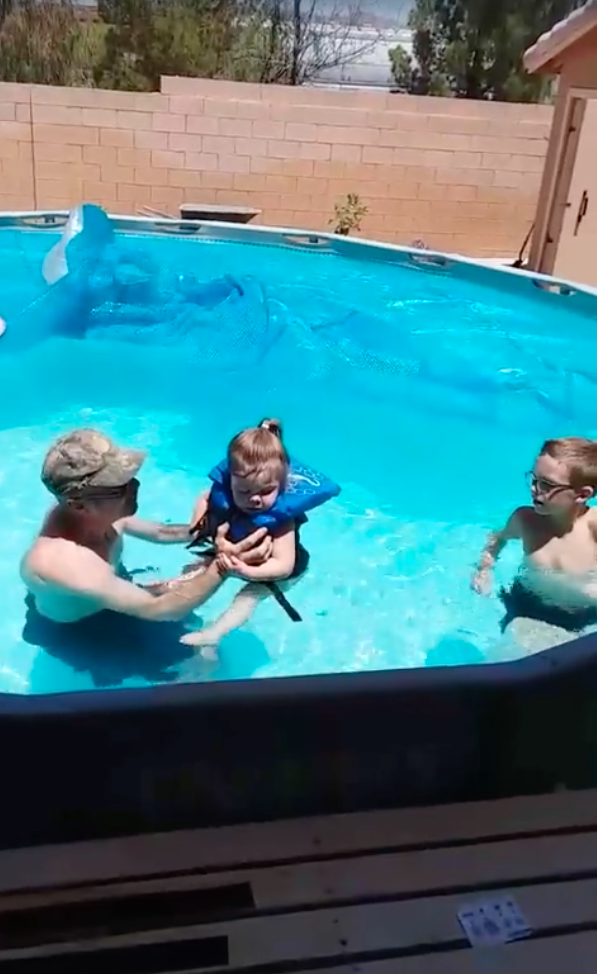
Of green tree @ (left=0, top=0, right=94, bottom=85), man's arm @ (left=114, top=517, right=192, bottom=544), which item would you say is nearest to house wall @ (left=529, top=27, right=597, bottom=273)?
man's arm @ (left=114, top=517, right=192, bottom=544)

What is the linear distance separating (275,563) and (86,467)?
770 mm

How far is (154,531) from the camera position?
125 inches

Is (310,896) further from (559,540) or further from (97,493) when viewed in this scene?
(559,540)

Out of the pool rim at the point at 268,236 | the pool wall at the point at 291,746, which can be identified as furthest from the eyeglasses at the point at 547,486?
the pool rim at the point at 268,236

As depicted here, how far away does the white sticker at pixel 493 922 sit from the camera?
1.21 meters

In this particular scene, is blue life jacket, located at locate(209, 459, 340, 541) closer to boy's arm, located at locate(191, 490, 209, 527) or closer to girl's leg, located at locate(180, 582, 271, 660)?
boy's arm, located at locate(191, 490, 209, 527)

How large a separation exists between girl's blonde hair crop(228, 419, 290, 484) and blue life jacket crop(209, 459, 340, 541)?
110mm

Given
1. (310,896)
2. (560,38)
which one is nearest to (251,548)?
(310,896)

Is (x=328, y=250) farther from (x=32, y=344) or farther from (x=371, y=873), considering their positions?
(x=371, y=873)

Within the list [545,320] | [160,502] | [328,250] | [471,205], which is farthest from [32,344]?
[471,205]

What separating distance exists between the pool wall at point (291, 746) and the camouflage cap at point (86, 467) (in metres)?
1.28

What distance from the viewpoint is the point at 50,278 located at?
6660mm

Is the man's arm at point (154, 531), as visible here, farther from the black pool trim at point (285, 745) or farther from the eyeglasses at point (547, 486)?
the black pool trim at point (285, 745)

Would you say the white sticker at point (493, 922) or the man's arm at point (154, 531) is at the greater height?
the white sticker at point (493, 922)
